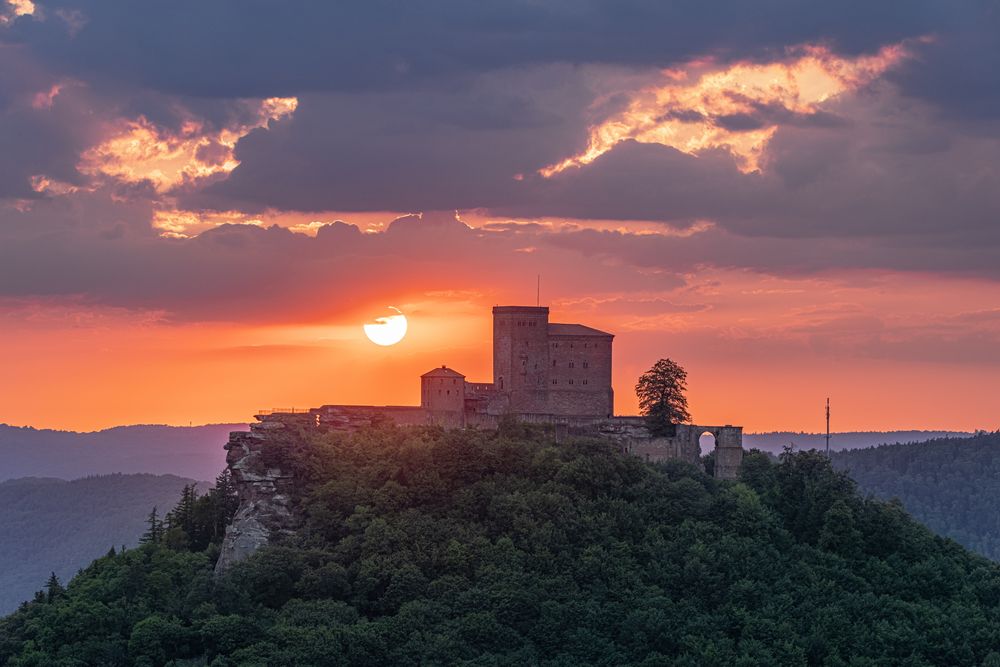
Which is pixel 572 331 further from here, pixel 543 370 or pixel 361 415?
pixel 361 415

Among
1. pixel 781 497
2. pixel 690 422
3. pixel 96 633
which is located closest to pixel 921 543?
pixel 781 497

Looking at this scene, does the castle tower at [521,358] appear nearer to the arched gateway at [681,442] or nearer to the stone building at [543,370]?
the stone building at [543,370]

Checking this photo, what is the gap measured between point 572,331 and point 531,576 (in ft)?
77.7

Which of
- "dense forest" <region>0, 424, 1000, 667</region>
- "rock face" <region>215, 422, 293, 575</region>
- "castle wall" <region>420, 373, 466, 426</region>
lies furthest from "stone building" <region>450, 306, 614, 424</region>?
"rock face" <region>215, 422, 293, 575</region>

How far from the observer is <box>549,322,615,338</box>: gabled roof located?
10206 centimetres

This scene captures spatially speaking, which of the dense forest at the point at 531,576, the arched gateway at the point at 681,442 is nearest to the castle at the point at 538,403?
the arched gateway at the point at 681,442

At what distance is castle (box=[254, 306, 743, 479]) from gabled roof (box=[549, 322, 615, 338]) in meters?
0.06

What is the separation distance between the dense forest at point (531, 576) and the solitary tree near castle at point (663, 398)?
13.9 ft

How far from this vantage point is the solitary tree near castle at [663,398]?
9931cm

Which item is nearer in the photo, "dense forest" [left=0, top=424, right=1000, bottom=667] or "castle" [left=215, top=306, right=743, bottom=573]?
"dense forest" [left=0, top=424, right=1000, bottom=667]

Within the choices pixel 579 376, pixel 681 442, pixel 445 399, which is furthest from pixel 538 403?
pixel 681 442

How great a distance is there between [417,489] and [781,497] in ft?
72.5

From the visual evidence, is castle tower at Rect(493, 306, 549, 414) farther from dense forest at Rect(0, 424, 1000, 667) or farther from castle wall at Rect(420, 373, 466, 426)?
dense forest at Rect(0, 424, 1000, 667)

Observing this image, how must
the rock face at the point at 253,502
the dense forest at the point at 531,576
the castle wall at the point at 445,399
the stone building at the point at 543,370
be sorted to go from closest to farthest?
the dense forest at the point at 531,576 → the rock face at the point at 253,502 → the castle wall at the point at 445,399 → the stone building at the point at 543,370
